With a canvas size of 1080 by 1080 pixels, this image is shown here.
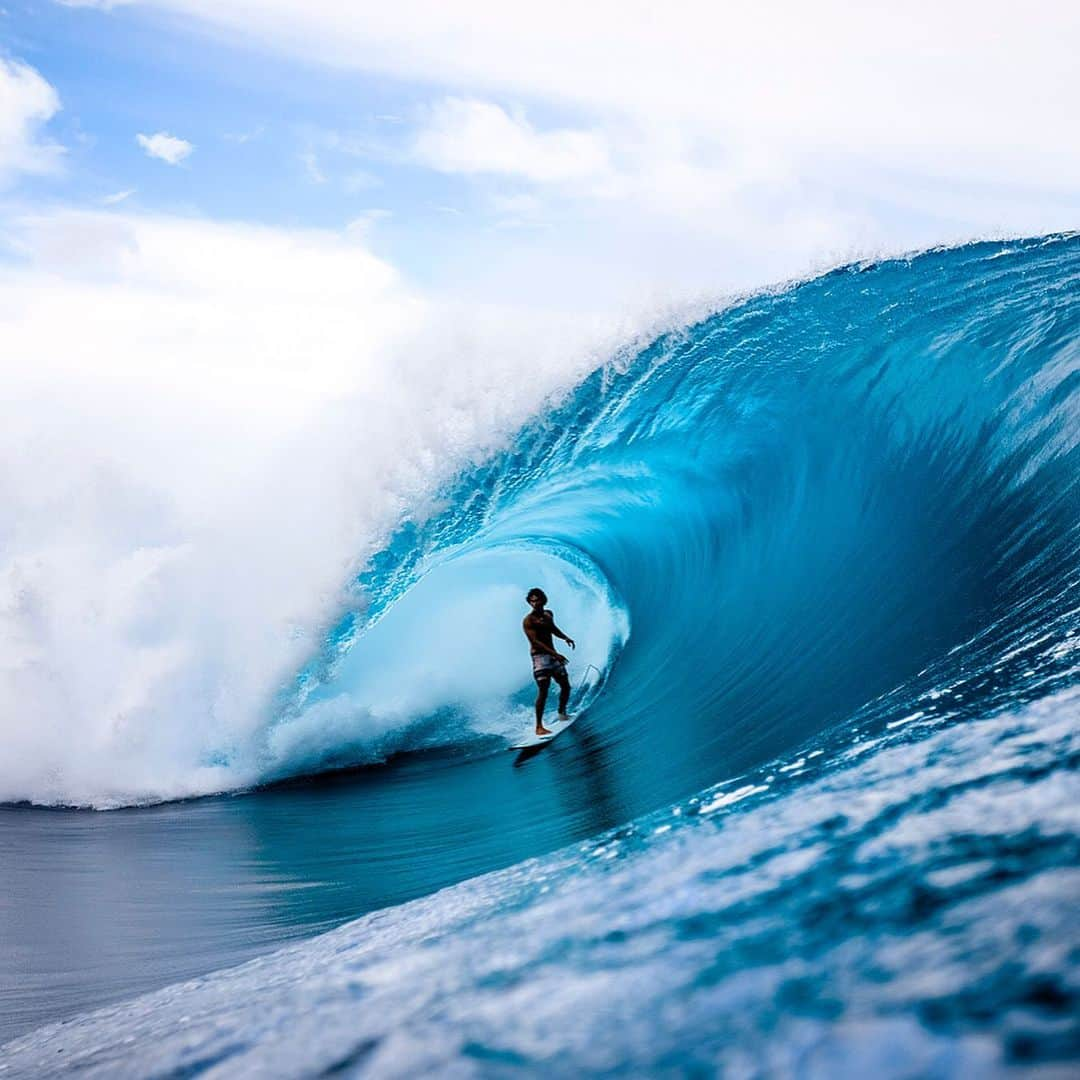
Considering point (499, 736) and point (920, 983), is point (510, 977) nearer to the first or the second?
point (920, 983)

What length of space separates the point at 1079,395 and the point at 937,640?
265cm

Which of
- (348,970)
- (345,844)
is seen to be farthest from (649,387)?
(348,970)

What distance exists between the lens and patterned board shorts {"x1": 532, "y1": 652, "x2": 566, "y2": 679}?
259 inches

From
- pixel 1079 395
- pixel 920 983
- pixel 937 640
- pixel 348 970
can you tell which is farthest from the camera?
pixel 1079 395

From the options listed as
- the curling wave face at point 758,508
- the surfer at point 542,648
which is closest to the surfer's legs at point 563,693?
the surfer at point 542,648

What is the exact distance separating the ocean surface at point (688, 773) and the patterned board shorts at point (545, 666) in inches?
18.6

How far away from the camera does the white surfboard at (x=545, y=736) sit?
6555 mm

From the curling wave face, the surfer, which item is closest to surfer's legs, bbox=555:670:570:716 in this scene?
the surfer

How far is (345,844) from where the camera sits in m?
5.09

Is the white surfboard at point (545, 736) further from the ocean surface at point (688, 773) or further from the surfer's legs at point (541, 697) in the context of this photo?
the ocean surface at point (688, 773)

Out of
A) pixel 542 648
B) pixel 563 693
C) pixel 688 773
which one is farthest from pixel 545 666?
pixel 688 773

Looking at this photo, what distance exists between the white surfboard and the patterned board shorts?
0.39 metres

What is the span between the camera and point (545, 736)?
6.62 metres

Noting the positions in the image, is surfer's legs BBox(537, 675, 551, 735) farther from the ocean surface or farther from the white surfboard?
the ocean surface
